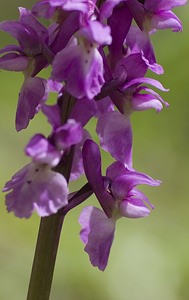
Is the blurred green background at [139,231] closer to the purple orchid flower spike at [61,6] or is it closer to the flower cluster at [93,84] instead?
the flower cluster at [93,84]

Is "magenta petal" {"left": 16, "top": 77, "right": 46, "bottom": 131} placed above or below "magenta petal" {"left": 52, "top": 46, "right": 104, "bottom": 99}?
below

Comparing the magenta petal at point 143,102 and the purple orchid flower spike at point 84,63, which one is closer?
the purple orchid flower spike at point 84,63

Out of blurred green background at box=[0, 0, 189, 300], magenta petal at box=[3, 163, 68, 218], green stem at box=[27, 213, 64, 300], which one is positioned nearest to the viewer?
magenta petal at box=[3, 163, 68, 218]

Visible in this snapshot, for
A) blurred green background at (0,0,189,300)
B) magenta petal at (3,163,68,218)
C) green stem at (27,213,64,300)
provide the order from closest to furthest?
1. magenta petal at (3,163,68,218)
2. green stem at (27,213,64,300)
3. blurred green background at (0,0,189,300)

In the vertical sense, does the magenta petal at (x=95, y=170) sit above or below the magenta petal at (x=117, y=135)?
below

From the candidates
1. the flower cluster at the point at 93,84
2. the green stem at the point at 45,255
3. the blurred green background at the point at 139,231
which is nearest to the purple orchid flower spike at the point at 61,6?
the flower cluster at the point at 93,84

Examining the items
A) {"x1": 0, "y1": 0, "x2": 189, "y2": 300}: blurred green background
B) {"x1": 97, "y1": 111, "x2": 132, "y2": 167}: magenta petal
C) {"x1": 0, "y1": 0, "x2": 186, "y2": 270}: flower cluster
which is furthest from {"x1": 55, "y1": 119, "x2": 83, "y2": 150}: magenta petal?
{"x1": 0, "y1": 0, "x2": 189, "y2": 300}: blurred green background

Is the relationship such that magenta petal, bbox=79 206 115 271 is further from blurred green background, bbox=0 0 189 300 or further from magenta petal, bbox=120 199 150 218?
blurred green background, bbox=0 0 189 300
